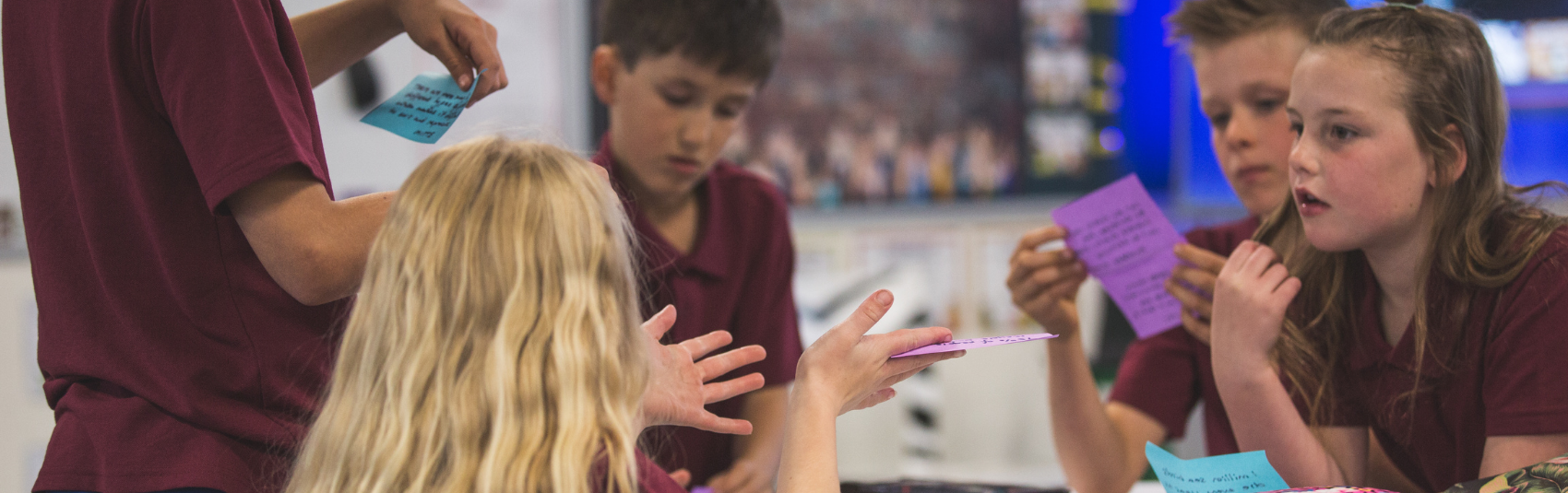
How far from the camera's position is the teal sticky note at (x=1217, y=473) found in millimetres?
1182

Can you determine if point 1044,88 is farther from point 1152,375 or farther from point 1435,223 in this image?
point 1435,223

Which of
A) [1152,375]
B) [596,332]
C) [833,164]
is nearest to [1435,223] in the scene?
[1152,375]

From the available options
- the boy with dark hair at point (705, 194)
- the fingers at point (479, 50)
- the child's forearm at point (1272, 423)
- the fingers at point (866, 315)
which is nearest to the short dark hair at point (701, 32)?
the boy with dark hair at point (705, 194)

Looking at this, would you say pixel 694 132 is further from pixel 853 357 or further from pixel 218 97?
pixel 218 97

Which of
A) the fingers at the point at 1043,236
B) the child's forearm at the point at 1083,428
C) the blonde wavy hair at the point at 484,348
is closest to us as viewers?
the blonde wavy hair at the point at 484,348

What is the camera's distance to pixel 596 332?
35.9 inches

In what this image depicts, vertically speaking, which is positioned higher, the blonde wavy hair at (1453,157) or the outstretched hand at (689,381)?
the blonde wavy hair at (1453,157)

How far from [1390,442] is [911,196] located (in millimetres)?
2586

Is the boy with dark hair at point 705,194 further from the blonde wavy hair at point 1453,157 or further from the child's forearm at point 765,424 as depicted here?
the blonde wavy hair at point 1453,157

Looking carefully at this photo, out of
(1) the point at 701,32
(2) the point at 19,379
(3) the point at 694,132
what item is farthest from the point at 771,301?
(2) the point at 19,379

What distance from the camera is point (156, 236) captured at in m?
0.98

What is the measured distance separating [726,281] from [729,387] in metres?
0.64

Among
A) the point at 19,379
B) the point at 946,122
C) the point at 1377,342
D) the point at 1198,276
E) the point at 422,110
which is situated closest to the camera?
the point at 422,110

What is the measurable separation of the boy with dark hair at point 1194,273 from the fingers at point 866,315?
56 centimetres
